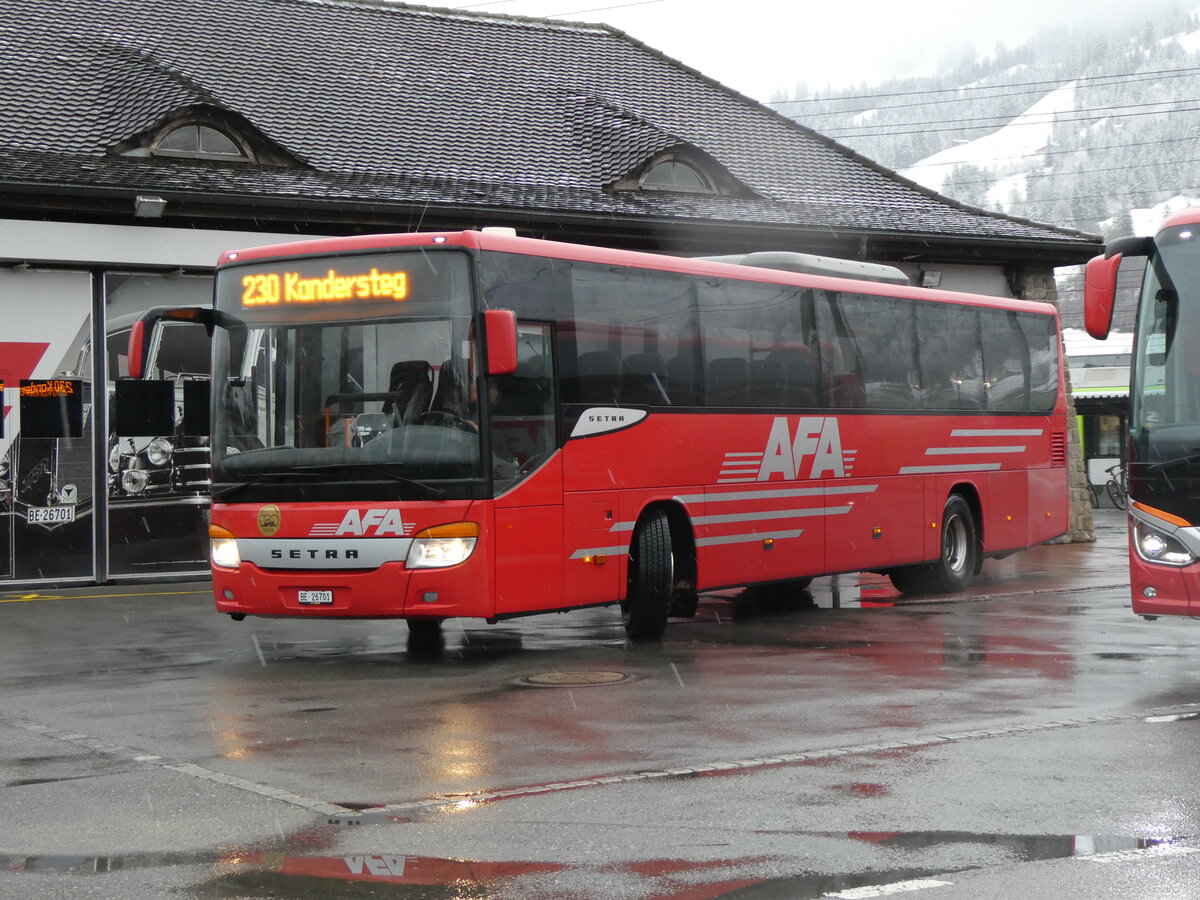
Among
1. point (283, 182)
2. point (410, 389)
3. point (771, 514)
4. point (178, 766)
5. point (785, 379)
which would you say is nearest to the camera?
point (178, 766)

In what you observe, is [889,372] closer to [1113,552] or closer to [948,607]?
[948,607]

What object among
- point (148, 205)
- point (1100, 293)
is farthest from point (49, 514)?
point (1100, 293)

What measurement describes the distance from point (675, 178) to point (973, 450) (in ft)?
28.8

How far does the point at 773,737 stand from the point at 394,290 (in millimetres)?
4903

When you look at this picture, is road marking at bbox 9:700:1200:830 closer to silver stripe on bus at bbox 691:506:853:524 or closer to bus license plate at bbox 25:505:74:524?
silver stripe on bus at bbox 691:506:853:524

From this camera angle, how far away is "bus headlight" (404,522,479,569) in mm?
12055

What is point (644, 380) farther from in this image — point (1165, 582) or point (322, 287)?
point (1165, 582)

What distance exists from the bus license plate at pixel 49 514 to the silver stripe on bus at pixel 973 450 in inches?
392

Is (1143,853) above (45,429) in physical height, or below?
below

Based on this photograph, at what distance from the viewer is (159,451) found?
20516mm

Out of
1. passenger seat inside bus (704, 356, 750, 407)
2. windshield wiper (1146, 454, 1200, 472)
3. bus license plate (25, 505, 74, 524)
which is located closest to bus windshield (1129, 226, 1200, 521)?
windshield wiper (1146, 454, 1200, 472)

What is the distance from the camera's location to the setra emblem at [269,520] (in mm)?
12391

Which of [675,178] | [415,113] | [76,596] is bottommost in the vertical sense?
[76,596]

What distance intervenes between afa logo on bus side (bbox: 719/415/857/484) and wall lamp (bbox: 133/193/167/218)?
332 inches
